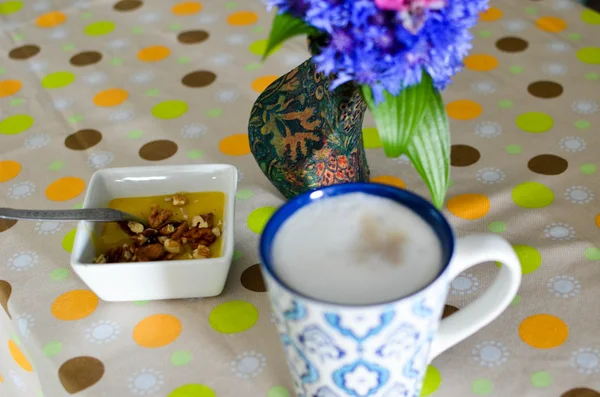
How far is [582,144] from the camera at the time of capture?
698 millimetres

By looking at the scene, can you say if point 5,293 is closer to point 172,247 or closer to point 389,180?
point 172,247

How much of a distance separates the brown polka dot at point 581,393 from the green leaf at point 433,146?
0.52 ft

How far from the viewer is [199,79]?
84cm

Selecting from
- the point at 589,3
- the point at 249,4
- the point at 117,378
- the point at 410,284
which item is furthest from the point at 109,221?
the point at 589,3

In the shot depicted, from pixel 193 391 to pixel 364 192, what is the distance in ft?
0.63

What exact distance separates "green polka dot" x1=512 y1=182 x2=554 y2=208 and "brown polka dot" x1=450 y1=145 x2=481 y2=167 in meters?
0.06

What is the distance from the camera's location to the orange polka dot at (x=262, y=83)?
819 millimetres

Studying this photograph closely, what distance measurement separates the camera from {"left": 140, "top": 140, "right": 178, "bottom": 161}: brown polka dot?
0.73 meters

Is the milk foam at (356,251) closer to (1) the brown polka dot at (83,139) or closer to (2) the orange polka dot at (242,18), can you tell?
(1) the brown polka dot at (83,139)

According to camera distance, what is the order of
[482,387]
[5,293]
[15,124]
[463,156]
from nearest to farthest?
[482,387] → [5,293] → [463,156] → [15,124]

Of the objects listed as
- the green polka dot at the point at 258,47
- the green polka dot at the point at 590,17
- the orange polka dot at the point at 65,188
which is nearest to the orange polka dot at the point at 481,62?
the green polka dot at the point at 590,17

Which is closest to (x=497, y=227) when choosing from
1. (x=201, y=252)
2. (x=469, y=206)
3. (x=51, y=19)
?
(x=469, y=206)

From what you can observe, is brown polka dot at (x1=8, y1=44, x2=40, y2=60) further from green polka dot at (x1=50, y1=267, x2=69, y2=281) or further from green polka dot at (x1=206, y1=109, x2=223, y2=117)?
green polka dot at (x1=50, y1=267, x2=69, y2=281)

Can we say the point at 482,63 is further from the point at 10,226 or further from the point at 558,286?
the point at 10,226
